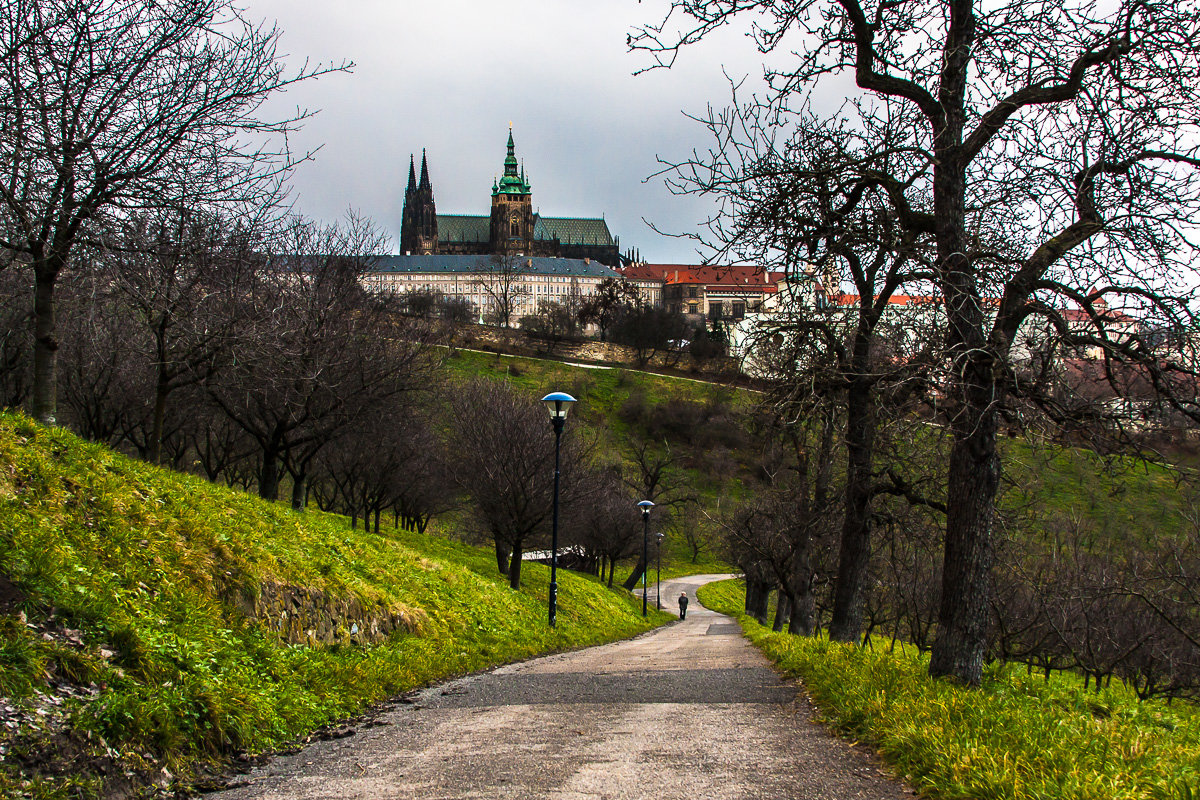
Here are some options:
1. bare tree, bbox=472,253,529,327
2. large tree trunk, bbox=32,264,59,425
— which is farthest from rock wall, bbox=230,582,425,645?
bare tree, bbox=472,253,529,327

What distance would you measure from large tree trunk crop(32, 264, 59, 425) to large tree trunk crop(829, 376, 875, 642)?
1084cm

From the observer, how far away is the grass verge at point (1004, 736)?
458 centimetres

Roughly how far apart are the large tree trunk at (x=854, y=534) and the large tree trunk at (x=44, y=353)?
10839mm

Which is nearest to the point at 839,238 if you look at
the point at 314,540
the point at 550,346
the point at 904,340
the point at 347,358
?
the point at 904,340

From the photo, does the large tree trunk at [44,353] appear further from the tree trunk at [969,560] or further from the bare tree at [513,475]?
the bare tree at [513,475]

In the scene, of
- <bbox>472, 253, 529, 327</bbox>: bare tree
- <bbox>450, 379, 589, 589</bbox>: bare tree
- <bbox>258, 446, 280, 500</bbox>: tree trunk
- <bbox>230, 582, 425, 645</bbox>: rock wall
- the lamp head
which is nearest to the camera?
<bbox>230, 582, 425, 645</bbox>: rock wall

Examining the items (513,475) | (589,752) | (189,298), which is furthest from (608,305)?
(589,752)

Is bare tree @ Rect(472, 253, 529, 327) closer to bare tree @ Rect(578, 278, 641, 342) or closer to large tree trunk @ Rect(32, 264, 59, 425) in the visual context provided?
bare tree @ Rect(578, 278, 641, 342)

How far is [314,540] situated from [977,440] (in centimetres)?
1044

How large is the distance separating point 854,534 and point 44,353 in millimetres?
11623

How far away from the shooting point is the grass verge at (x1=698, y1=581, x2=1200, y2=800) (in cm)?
458

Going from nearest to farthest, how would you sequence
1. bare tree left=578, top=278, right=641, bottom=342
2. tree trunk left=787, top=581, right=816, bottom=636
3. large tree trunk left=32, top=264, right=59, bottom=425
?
large tree trunk left=32, top=264, right=59, bottom=425, tree trunk left=787, top=581, right=816, bottom=636, bare tree left=578, top=278, right=641, bottom=342

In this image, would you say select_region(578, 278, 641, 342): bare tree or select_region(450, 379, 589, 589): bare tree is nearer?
select_region(450, 379, 589, 589): bare tree

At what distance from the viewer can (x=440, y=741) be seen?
6.59 m
